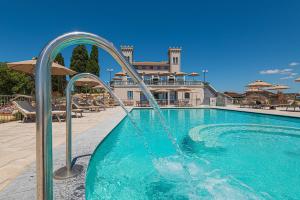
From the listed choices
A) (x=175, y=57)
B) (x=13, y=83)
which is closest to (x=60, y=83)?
(x=13, y=83)

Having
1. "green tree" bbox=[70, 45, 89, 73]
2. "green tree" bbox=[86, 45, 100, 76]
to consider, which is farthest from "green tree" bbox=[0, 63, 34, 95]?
"green tree" bbox=[86, 45, 100, 76]

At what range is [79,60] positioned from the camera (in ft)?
129

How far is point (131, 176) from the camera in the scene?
12.4ft

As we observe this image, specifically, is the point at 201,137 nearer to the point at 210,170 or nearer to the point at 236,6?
the point at 210,170

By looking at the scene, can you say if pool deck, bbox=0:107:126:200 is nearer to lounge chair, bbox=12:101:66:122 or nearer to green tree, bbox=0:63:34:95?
lounge chair, bbox=12:101:66:122

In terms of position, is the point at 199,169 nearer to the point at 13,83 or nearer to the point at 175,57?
the point at 13,83

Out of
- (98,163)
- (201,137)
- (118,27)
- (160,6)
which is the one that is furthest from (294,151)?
(118,27)

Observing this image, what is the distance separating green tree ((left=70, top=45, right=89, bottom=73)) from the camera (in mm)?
39075

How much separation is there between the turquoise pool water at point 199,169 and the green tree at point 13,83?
28.9 m

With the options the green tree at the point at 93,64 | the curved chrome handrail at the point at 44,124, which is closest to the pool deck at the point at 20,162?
the curved chrome handrail at the point at 44,124

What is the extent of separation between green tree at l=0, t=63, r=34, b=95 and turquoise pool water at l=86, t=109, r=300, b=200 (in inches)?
1137

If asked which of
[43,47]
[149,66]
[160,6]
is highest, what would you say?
[160,6]

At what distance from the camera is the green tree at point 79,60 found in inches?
1538

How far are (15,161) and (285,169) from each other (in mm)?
5665
